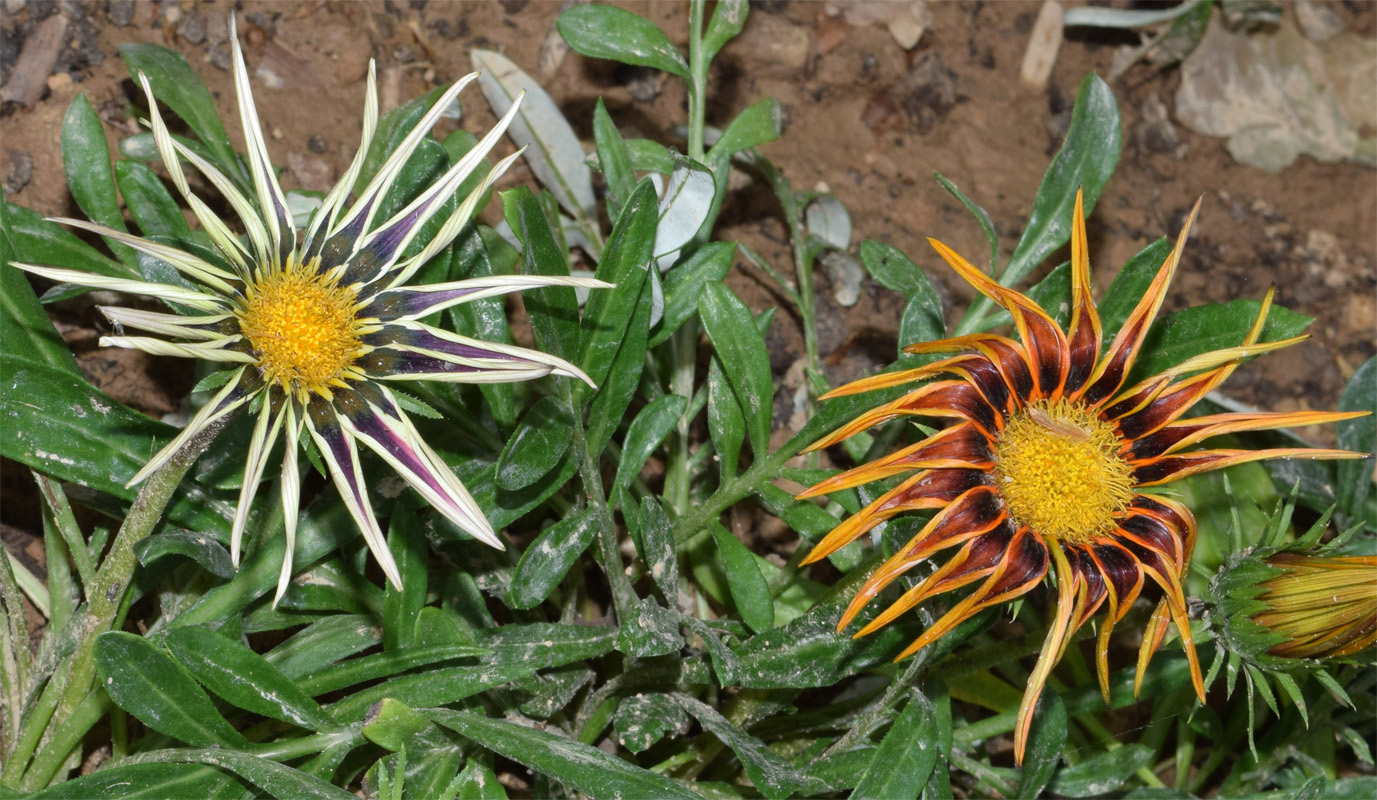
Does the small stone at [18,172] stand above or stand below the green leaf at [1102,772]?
above

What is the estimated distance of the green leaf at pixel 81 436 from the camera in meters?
1.97

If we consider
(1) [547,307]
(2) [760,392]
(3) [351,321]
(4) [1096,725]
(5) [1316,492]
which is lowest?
(4) [1096,725]

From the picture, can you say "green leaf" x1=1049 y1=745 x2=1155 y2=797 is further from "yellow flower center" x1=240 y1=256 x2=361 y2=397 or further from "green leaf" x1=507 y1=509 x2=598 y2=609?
"yellow flower center" x1=240 y1=256 x2=361 y2=397

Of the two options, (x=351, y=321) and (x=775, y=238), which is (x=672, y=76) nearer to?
(x=775, y=238)

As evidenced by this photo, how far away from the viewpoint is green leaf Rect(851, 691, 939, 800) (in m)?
1.96

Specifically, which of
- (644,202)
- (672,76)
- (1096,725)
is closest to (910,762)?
(1096,725)

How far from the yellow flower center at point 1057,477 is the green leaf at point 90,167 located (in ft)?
5.53

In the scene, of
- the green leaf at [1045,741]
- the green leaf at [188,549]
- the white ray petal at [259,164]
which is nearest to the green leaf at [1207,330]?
the green leaf at [1045,741]

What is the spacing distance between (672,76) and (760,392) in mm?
1278

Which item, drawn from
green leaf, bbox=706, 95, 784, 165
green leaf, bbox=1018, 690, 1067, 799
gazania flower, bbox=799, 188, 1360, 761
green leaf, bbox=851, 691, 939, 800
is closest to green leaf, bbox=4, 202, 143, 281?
green leaf, bbox=706, 95, 784, 165

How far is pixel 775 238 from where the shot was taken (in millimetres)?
3111

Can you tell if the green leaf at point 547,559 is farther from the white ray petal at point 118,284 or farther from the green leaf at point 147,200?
the green leaf at point 147,200

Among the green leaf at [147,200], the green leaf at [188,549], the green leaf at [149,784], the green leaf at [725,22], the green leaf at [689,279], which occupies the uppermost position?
the green leaf at [725,22]

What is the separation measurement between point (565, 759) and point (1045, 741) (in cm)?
88
